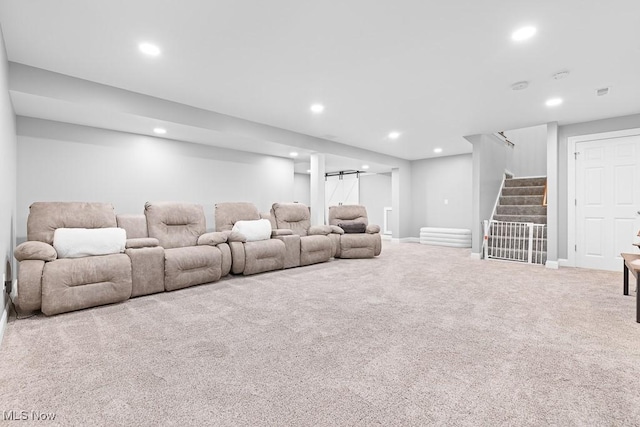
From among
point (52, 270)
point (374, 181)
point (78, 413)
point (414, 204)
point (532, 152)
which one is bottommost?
point (78, 413)

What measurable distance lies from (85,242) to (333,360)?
2.62 m

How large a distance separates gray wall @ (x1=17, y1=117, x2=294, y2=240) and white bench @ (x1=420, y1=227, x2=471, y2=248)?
4123mm

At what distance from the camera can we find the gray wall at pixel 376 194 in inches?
→ 382

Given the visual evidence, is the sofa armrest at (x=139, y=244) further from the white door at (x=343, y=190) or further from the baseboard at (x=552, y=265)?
the white door at (x=343, y=190)

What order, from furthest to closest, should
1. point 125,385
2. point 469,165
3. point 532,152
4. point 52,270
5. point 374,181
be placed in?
point 374,181, point 532,152, point 469,165, point 52,270, point 125,385

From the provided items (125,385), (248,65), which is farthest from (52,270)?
(248,65)

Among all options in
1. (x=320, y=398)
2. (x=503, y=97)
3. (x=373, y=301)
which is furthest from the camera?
(x=503, y=97)

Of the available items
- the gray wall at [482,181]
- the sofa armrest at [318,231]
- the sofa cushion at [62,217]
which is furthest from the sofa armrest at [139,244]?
the gray wall at [482,181]

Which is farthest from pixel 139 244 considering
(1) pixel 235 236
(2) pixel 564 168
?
(2) pixel 564 168

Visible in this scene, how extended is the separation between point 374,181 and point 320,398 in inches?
348

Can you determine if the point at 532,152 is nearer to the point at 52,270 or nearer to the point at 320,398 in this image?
the point at 320,398

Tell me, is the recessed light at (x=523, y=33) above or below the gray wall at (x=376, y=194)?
above

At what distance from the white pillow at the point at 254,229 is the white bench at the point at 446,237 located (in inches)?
191

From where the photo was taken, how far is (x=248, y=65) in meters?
3.09
